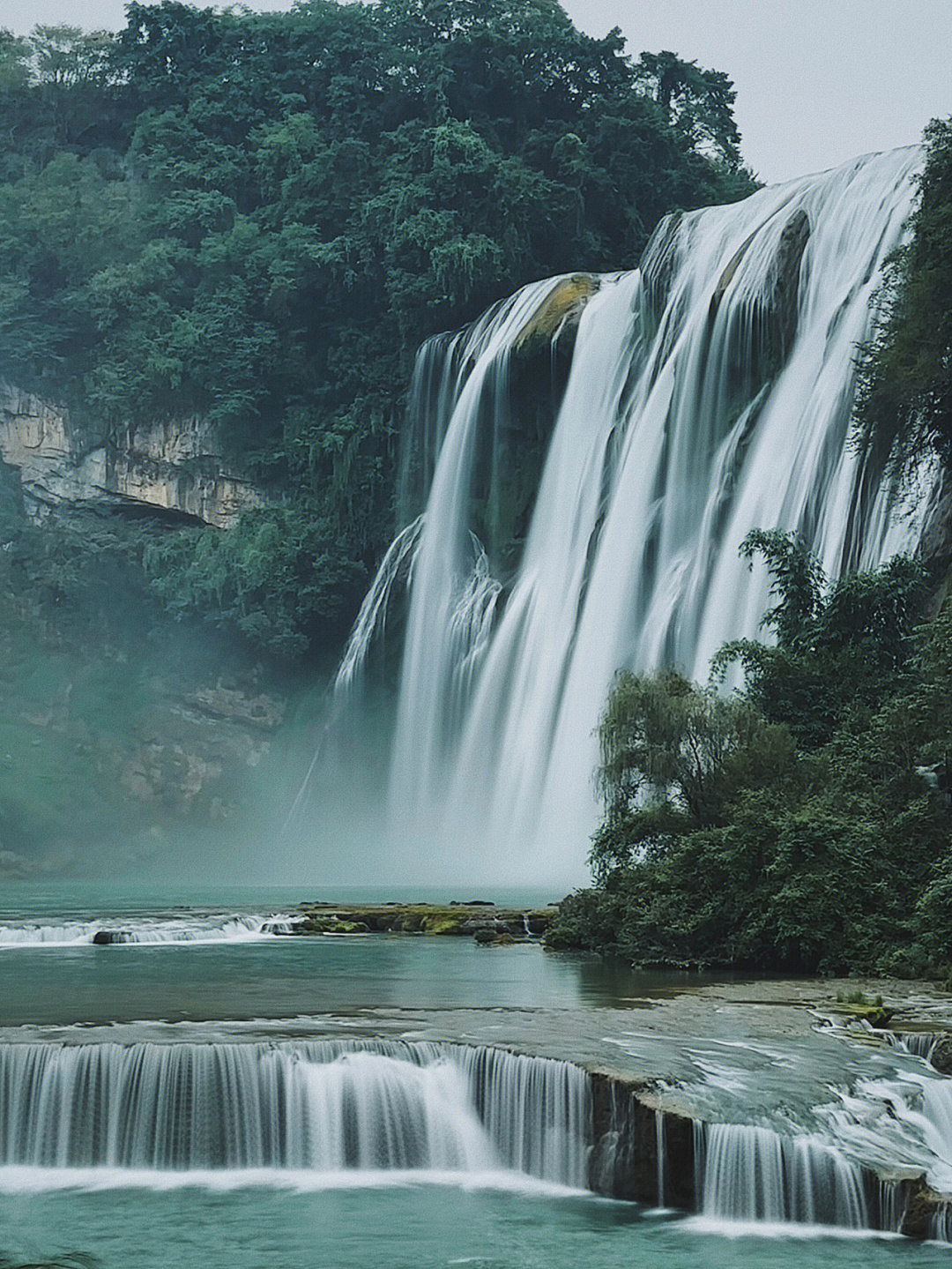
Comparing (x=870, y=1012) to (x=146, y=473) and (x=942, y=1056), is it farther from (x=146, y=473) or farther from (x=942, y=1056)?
(x=146, y=473)

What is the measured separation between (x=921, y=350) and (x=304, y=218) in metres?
36.3

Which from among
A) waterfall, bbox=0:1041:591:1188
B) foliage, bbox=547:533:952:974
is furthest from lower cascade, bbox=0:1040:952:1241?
foliage, bbox=547:533:952:974

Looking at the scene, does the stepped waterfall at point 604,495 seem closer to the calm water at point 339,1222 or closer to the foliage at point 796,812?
the foliage at point 796,812

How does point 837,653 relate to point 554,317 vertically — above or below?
below

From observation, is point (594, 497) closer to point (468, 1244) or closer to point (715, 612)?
point (715, 612)

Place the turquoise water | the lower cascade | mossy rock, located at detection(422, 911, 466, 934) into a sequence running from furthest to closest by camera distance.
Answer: mossy rock, located at detection(422, 911, 466, 934) → the lower cascade → the turquoise water

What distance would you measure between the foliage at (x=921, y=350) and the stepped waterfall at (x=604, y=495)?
4.61 feet

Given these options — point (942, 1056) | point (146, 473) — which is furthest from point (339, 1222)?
point (146, 473)

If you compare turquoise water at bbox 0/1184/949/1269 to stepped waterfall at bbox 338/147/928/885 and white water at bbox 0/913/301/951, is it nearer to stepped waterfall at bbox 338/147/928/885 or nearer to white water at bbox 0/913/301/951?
white water at bbox 0/913/301/951

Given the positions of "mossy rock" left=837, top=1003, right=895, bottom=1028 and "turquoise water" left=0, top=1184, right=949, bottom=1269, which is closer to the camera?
"turquoise water" left=0, top=1184, right=949, bottom=1269

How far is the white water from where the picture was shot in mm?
24375

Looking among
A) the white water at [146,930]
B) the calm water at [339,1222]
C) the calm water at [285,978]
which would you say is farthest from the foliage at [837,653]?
the calm water at [339,1222]

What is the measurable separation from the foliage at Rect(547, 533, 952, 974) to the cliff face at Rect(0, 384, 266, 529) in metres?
33.8

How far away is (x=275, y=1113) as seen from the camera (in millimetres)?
11867
